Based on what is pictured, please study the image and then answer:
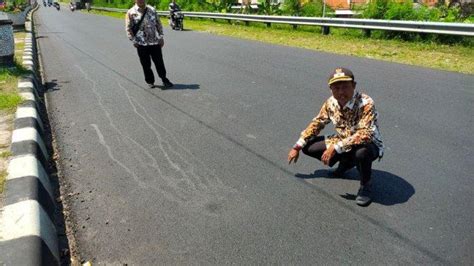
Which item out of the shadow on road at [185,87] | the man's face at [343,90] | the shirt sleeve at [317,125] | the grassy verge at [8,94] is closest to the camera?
the man's face at [343,90]

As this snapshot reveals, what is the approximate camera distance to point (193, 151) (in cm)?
497

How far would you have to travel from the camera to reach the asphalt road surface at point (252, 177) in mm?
3119

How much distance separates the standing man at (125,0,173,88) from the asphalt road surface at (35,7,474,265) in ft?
1.32

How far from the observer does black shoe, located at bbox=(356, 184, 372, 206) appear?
12.1 ft

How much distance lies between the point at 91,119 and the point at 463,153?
482 centimetres

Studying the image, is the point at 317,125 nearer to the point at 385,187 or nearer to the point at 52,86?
the point at 385,187

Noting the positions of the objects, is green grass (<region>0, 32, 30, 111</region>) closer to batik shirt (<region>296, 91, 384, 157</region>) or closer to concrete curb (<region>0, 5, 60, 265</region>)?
concrete curb (<region>0, 5, 60, 265</region>)

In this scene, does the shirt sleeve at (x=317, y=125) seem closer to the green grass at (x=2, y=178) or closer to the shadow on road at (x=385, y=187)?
the shadow on road at (x=385, y=187)

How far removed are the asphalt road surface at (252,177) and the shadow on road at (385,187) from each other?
0.02m

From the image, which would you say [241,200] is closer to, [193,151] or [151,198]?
[151,198]

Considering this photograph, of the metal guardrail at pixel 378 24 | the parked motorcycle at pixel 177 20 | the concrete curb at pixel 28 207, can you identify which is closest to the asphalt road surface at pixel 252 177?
the concrete curb at pixel 28 207

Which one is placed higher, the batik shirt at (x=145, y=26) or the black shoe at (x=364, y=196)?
the batik shirt at (x=145, y=26)

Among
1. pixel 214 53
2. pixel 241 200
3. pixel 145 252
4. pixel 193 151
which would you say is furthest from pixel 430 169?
pixel 214 53

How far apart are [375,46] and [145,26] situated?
25.1ft
